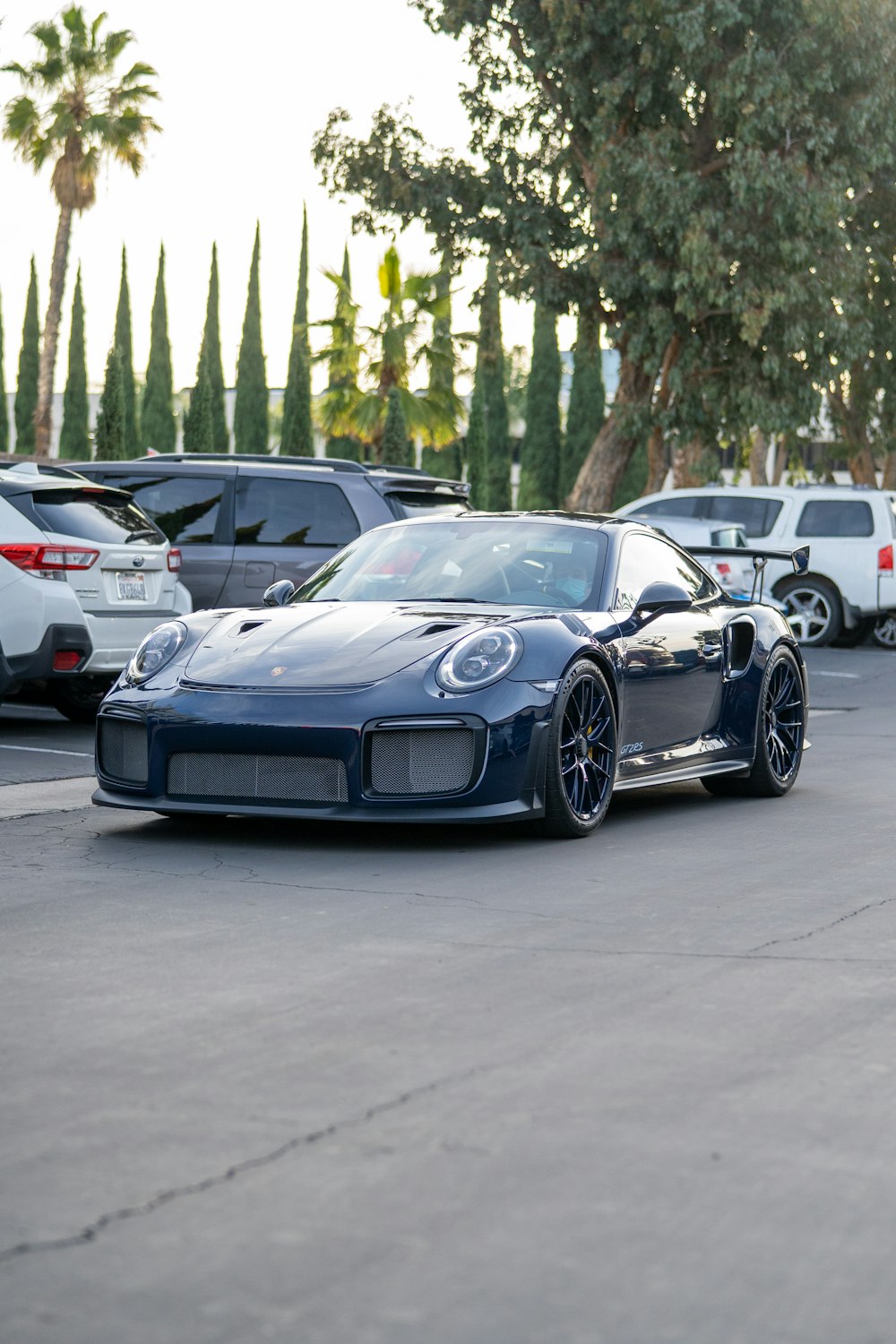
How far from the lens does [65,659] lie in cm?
1197

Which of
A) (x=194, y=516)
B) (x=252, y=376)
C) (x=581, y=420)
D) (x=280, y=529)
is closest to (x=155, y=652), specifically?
(x=280, y=529)

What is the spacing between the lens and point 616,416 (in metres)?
30.7

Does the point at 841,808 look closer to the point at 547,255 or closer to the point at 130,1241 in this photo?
the point at 130,1241

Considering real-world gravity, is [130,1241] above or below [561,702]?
below

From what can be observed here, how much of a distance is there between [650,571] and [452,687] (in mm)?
2019

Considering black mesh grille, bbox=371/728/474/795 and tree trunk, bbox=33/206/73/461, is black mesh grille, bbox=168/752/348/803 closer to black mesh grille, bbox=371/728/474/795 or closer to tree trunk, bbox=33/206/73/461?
black mesh grille, bbox=371/728/474/795

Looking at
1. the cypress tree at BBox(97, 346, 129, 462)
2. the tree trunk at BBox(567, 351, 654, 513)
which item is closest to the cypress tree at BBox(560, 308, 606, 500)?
the cypress tree at BBox(97, 346, 129, 462)

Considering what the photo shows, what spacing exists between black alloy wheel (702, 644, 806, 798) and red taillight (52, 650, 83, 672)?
4234 millimetres

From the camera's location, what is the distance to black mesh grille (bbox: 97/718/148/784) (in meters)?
7.80

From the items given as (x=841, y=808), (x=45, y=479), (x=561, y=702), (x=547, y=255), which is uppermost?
(x=547, y=255)

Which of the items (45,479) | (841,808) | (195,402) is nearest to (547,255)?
(45,479)

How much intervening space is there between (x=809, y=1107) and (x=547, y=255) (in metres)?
26.8

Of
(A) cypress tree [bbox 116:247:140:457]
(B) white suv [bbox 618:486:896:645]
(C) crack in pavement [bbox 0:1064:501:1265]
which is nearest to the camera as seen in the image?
(C) crack in pavement [bbox 0:1064:501:1265]

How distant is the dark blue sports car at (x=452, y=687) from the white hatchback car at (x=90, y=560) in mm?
3526
